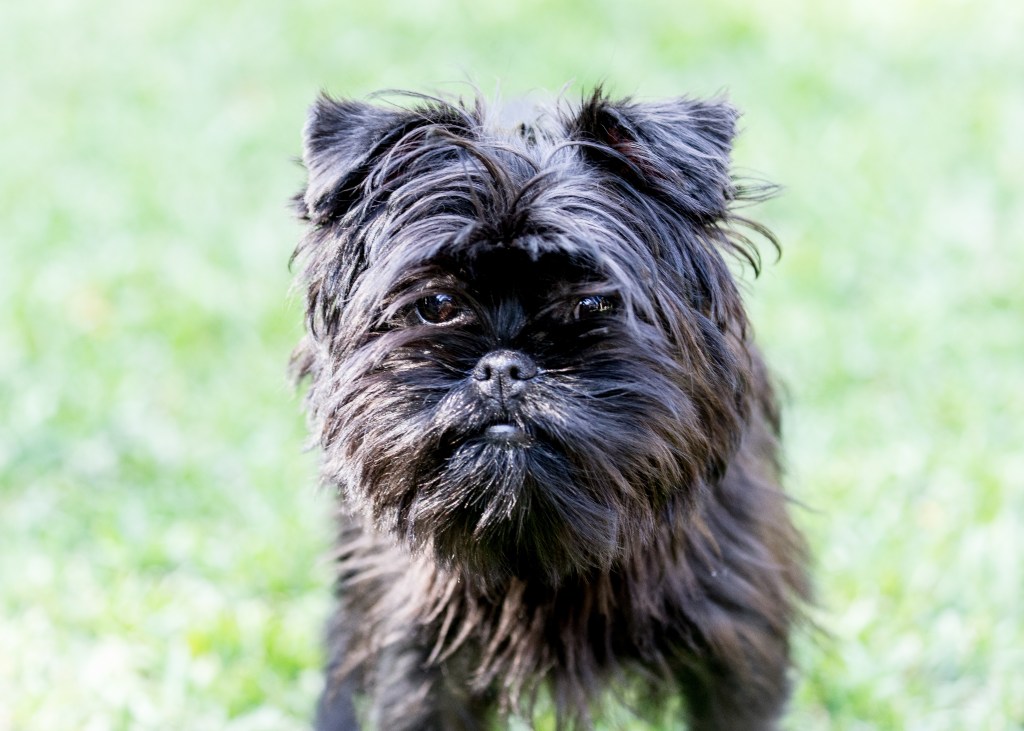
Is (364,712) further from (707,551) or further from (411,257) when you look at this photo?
(411,257)

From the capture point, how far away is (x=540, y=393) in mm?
2588

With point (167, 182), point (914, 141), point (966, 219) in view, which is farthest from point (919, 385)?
point (167, 182)

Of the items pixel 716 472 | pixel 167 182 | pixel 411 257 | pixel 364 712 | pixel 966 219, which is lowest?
pixel 364 712

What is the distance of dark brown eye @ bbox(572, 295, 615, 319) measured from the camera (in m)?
2.71

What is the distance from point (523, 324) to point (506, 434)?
0.24 m

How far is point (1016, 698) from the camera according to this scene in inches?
155

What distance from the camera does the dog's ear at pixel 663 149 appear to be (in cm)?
281

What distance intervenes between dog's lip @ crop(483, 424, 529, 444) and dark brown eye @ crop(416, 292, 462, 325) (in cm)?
27

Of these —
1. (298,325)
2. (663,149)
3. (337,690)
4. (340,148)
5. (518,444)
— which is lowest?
(337,690)

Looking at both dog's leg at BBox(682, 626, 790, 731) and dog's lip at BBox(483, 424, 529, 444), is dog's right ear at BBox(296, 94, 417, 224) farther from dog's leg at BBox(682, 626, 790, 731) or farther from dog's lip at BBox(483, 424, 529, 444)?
dog's leg at BBox(682, 626, 790, 731)

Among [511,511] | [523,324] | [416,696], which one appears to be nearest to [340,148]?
[523,324]

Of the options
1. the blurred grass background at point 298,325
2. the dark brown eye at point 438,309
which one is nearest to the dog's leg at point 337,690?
the blurred grass background at point 298,325

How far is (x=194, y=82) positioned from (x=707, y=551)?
702 cm

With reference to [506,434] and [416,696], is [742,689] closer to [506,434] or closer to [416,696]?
[416,696]
